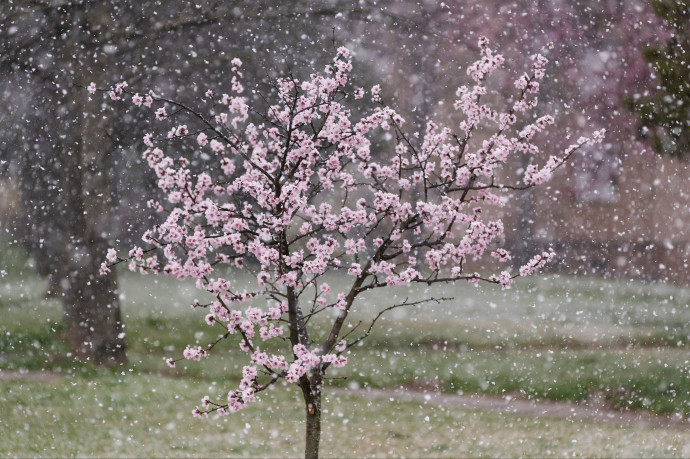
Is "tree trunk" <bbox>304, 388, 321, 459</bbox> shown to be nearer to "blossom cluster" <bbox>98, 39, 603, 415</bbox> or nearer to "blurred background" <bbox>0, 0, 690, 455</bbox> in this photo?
"blossom cluster" <bbox>98, 39, 603, 415</bbox>

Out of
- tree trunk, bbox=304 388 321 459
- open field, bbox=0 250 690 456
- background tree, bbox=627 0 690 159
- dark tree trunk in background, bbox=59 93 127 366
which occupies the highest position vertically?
background tree, bbox=627 0 690 159

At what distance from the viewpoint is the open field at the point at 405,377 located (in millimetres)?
7852

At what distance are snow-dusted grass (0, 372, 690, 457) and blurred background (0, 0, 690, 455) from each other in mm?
345

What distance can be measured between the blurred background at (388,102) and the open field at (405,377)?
0.13ft

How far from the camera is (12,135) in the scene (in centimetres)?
970

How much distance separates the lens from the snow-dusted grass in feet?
25.1

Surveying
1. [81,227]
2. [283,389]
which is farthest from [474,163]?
[81,227]

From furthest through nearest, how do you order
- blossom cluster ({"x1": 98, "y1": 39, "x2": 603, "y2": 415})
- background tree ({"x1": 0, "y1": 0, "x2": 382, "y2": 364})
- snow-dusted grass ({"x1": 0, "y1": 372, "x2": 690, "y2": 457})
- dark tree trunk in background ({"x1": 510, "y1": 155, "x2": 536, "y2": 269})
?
1. dark tree trunk in background ({"x1": 510, "y1": 155, "x2": 536, "y2": 269})
2. background tree ({"x1": 0, "y1": 0, "x2": 382, "y2": 364})
3. snow-dusted grass ({"x1": 0, "y1": 372, "x2": 690, "y2": 457})
4. blossom cluster ({"x1": 98, "y1": 39, "x2": 603, "y2": 415})

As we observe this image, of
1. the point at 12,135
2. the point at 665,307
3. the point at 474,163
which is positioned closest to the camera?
the point at 474,163

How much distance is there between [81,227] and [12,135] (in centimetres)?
143

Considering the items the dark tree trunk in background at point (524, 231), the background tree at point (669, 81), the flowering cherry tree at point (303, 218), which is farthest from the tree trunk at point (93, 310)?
the background tree at point (669, 81)

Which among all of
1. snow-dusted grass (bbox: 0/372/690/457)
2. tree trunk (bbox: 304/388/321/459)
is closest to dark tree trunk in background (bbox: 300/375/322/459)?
tree trunk (bbox: 304/388/321/459)

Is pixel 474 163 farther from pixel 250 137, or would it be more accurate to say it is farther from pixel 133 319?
pixel 133 319

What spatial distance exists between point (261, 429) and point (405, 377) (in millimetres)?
2086
